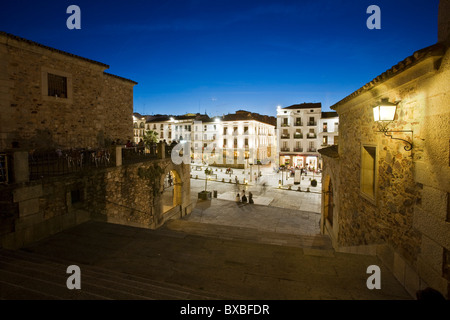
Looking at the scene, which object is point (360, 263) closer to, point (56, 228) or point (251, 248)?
point (251, 248)

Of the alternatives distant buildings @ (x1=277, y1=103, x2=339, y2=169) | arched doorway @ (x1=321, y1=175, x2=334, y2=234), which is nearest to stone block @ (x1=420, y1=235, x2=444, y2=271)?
arched doorway @ (x1=321, y1=175, x2=334, y2=234)

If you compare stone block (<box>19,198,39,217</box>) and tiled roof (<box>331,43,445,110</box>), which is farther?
stone block (<box>19,198,39,217</box>)

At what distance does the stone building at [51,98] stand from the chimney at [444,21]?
15188mm

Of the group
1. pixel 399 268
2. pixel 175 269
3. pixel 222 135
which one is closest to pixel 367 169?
pixel 399 268

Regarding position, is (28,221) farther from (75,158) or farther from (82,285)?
(75,158)

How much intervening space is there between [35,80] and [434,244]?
15.9 m

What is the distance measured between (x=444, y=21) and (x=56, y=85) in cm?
1573

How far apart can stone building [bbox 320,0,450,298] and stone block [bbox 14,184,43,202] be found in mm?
8599

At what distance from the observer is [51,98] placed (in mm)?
12234

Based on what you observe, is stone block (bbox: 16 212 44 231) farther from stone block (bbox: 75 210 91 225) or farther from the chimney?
the chimney

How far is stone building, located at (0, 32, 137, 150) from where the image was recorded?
34.8 ft

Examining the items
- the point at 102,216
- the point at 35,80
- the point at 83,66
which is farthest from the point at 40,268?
the point at 83,66

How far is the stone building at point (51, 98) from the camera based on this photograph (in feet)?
34.8

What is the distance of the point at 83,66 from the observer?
13.6 m
